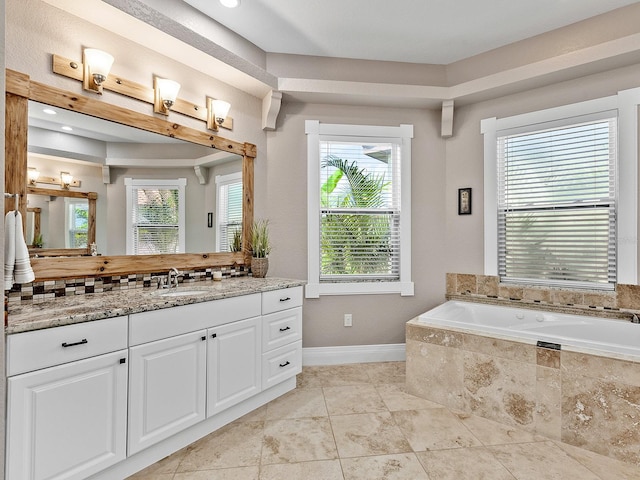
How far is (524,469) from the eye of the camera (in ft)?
5.77

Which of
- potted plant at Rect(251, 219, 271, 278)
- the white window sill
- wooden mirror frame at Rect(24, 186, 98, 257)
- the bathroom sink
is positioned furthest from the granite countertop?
the white window sill

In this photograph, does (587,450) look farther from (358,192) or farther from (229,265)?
(229,265)

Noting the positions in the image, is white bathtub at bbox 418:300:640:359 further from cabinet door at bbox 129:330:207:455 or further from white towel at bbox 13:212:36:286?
white towel at bbox 13:212:36:286

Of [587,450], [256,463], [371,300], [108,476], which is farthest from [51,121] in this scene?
[587,450]

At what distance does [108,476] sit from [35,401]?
1.92 ft

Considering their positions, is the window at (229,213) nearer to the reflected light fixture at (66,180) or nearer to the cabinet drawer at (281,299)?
the cabinet drawer at (281,299)

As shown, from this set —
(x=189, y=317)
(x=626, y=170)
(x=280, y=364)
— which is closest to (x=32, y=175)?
(x=189, y=317)

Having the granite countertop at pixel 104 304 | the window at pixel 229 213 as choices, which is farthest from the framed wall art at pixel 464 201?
the window at pixel 229 213

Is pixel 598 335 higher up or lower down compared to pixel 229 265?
lower down

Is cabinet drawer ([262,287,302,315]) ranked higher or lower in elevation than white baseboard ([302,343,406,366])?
higher

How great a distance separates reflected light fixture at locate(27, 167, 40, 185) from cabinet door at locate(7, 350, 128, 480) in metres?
1.06

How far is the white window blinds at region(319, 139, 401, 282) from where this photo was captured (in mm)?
3273

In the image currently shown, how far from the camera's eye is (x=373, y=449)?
6.34 ft

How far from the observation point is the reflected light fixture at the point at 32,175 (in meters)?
1.81
